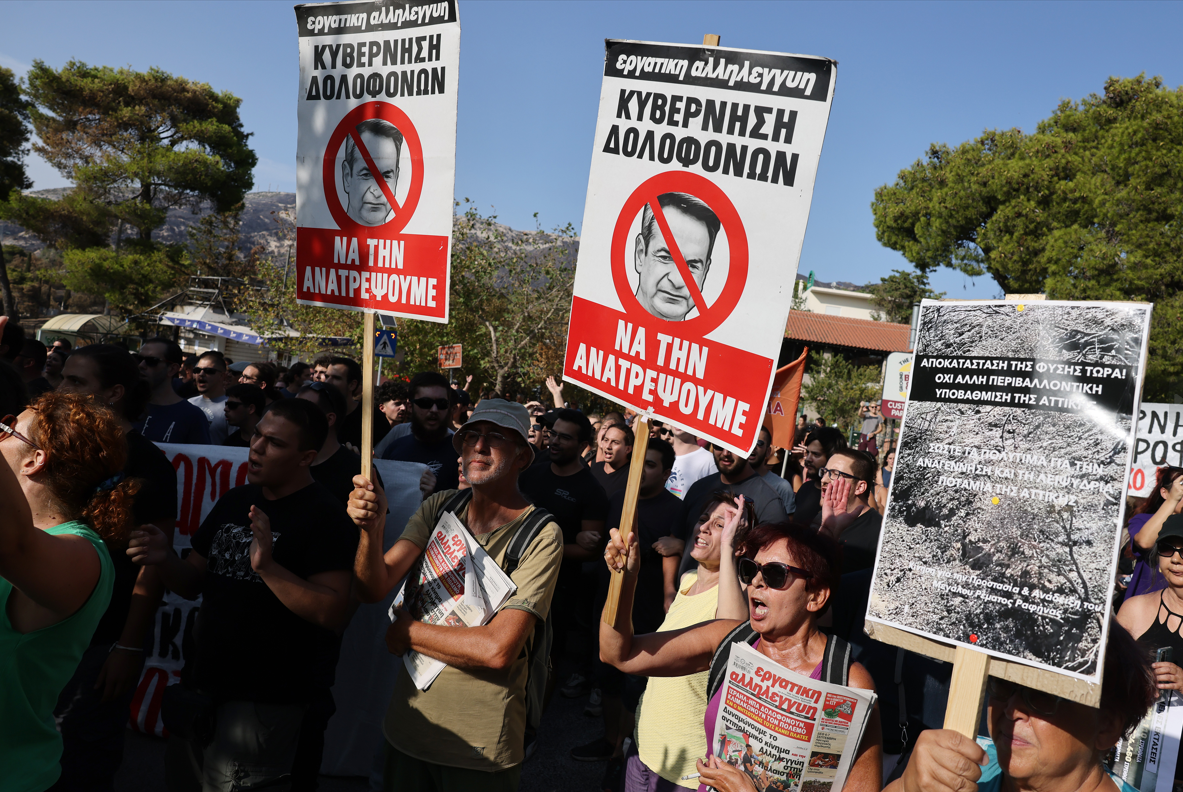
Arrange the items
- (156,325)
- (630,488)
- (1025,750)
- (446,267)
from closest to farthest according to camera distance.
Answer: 1. (1025,750)
2. (630,488)
3. (446,267)
4. (156,325)

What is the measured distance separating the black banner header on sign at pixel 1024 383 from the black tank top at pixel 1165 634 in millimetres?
2176

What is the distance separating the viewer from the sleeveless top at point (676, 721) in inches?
119

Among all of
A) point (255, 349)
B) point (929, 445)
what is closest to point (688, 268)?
point (929, 445)

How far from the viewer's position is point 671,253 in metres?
2.40

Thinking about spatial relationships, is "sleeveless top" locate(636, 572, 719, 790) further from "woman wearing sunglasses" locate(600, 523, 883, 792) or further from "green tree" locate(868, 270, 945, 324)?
"green tree" locate(868, 270, 945, 324)

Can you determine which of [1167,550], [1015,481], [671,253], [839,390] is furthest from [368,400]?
[839,390]

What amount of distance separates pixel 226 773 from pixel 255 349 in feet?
164

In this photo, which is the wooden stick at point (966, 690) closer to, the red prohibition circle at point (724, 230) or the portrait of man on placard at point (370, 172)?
the red prohibition circle at point (724, 230)

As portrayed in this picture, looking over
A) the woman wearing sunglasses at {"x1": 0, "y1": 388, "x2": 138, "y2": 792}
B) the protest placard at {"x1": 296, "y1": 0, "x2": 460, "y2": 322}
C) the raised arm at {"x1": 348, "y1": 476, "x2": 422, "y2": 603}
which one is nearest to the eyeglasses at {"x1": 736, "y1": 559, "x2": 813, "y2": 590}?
the raised arm at {"x1": 348, "y1": 476, "x2": 422, "y2": 603}

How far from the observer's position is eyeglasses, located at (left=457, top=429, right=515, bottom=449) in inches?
117

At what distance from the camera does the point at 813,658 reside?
236 centimetres

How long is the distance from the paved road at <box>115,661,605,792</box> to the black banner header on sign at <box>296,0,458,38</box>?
3.62 m

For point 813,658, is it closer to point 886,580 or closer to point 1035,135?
point 886,580

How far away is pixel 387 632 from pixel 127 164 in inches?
1751
